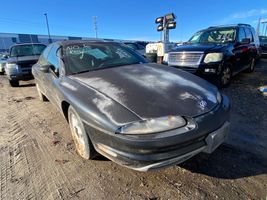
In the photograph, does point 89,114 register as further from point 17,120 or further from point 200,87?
point 17,120

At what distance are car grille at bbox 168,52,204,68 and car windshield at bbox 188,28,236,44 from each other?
1205mm

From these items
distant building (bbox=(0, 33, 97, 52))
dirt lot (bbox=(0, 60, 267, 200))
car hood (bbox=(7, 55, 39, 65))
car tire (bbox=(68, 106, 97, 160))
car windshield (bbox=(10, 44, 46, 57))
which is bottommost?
dirt lot (bbox=(0, 60, 267, 200))

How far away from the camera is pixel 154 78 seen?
244cm

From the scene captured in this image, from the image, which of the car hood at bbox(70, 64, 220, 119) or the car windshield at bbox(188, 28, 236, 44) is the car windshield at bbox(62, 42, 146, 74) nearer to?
the car hood at bbox(70, 64, 220, 119)

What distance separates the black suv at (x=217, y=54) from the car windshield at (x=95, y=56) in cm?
225

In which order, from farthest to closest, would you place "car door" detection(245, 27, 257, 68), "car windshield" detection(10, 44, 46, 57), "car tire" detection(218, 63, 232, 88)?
1. "car windshield" detection(10, 44, 46, 57)
2. "car door" detection(245, 27, 257, 68)
3. "car tire" detection(218, 63, 232, 88)

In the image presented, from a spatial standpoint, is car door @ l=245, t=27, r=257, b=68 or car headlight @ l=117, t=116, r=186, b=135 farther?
car door @ l=245, t=27, r=257, b=68

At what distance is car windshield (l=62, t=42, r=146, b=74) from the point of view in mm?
2840

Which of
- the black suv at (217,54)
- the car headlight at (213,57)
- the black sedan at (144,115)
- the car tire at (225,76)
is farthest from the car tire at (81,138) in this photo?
the car tire at (225,76)

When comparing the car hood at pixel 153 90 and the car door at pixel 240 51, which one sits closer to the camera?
the car hood at pixel 153 90

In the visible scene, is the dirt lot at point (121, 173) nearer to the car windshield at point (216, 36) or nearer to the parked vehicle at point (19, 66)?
the car windshield at point (216, 36)

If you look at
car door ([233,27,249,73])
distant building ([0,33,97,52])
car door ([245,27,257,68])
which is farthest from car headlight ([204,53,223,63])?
distant building ([0,33,97,52])

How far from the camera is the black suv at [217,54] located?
16.0ft

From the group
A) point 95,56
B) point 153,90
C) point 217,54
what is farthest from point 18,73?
point 217,54
